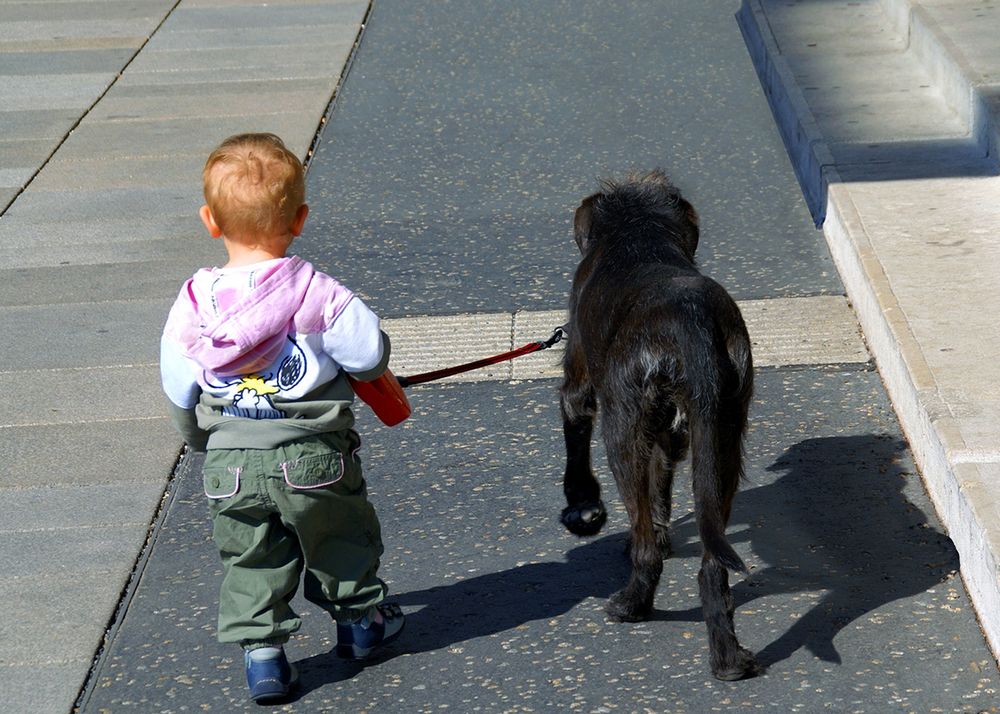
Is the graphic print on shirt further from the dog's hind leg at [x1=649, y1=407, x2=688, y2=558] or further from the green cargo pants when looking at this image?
the dog's hind leg at [x1=649, y1=407, x2=688, y2=558]

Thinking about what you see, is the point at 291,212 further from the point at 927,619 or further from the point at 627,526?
the point at 927,619

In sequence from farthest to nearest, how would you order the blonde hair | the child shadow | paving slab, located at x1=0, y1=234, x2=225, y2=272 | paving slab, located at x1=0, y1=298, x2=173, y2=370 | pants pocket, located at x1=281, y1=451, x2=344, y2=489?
paving slab, located at x1=0, y1=234, x2=225, y2=272, paving slab, located at x1=0, y1=298, x2=173, y2=370, the child shadow, pants pocket, located at x1=281, y1=451, x2=344, y2=489, the blonde hair

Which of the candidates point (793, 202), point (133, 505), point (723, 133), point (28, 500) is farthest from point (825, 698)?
point (723, 133)

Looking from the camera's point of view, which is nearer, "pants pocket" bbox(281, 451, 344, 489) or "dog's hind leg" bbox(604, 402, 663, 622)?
"pants pocket" bbox(281, 451, 344, 489)

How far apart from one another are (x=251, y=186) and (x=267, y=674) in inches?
50.2

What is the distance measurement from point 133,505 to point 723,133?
16.2ft

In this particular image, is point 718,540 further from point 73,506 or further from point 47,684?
point 73,506

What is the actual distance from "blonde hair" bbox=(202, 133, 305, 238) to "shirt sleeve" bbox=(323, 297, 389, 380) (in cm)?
28

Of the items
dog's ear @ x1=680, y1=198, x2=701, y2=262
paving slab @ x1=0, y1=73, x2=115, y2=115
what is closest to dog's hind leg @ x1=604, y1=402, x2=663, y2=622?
dog's ear @ x1=680, y1=198, x2=701, y2=262

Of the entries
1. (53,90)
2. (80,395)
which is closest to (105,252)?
(80,395)

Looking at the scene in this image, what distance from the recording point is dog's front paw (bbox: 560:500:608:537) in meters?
4.45

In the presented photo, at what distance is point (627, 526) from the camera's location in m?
4.55

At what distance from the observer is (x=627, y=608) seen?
3.94 meters

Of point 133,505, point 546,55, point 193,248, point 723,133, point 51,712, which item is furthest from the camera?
point 546,55
